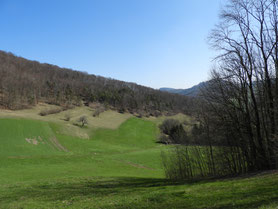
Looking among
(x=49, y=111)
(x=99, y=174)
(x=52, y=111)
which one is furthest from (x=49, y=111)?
(x=99, y=174)

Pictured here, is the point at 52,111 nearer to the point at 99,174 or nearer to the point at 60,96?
the point at 60,96

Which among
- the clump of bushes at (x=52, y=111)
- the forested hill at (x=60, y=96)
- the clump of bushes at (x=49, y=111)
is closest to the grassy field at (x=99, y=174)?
the clump of bushes at (x=49, y=111)

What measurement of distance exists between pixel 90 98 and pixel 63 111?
44.4 metres

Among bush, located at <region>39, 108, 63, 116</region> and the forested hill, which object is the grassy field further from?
the forested hill

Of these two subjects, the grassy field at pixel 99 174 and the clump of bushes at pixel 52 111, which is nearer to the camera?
the grassy field at pixel 99 174

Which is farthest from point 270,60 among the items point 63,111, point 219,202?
point 63,111

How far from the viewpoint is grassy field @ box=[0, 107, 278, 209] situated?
11055mm

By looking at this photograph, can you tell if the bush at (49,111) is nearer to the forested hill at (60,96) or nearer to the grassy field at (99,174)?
the grassy field at (99,174)

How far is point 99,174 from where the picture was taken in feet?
127

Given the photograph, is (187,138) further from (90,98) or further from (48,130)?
(90,98)

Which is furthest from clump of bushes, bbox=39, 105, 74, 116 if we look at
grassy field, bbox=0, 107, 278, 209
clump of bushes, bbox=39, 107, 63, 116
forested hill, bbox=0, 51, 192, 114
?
forested hill, bbox=0, 51, 192, 114

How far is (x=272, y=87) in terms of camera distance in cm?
1823

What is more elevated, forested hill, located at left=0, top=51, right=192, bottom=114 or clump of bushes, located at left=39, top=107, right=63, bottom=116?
forested hill, located at left=0, top=51, right=192, bottom=114

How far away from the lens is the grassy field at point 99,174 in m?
11.1
